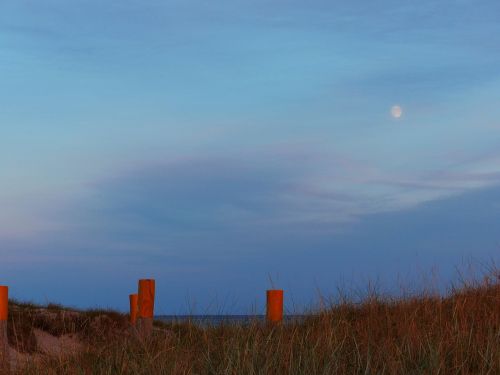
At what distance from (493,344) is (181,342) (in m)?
4.18

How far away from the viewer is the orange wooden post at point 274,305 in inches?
439

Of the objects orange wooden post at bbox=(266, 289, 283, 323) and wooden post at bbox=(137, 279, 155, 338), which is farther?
wooden post at bbox=(137, 279, 155, 338)

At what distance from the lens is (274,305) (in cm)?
1123

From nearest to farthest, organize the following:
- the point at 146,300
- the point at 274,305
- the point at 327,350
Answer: the point at 327,350 < the point at 274,305 < the point at 146,300

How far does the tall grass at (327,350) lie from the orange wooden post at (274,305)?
68 cm

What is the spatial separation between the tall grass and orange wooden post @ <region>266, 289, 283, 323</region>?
68cm

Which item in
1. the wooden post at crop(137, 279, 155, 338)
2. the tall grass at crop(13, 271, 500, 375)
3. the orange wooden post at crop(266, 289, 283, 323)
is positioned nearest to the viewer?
the tall grass at crop(13, 271, 500, 375)

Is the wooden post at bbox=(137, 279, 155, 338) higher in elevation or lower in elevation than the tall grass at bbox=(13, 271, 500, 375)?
higher

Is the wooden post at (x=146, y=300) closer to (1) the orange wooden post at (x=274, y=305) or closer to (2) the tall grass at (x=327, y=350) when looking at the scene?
(2) the tall grass at (x=327, y=350)

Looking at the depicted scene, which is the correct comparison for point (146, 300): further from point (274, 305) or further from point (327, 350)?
point (327, 350)

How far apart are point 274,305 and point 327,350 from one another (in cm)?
390

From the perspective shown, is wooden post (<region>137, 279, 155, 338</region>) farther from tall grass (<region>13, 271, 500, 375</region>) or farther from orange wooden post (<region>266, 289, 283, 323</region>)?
orange wooden post (<region>266, 289, 283, 323</region>)

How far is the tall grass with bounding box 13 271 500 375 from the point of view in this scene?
6777 millimetres

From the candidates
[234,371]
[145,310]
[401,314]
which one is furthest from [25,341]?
[234,371]
